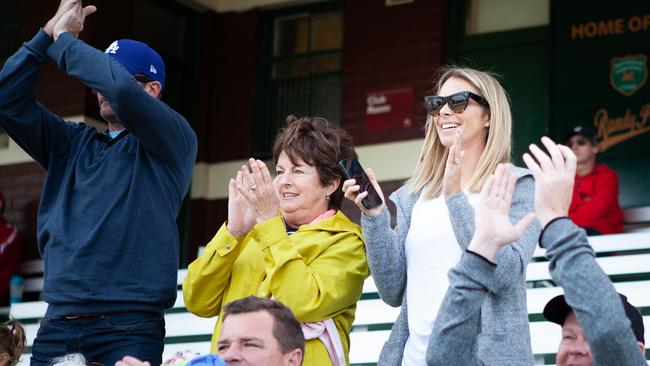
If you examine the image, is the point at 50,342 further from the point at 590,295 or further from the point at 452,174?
the point at 590,295

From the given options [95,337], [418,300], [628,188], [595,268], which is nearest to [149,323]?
[95,337]

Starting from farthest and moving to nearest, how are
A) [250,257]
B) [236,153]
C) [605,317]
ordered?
1. [236,153]
2. [250,257]
3. [605,317]

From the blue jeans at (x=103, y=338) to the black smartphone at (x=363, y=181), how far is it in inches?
35.5

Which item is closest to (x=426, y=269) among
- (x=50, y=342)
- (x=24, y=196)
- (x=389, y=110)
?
(x=50, y=342)

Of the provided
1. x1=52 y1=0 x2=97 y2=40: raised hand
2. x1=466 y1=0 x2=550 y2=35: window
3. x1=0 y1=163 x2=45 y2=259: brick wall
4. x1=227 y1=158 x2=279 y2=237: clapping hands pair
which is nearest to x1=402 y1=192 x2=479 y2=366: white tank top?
x1=227 y1=158 x2=279 y2=237: clapping hands pair

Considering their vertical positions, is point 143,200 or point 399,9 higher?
point 399,9

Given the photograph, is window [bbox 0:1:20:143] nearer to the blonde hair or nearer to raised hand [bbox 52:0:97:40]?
raised hand [bbox 52:0:97:40]

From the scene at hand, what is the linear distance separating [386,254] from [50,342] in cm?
128

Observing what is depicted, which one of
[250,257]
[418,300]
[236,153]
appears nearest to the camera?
[418,300]

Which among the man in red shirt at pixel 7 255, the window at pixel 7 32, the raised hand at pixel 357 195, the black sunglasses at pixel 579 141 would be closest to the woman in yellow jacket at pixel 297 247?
the raised hand at pixel 357 195

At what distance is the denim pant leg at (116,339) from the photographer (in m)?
4.50

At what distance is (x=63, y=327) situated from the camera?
458cm

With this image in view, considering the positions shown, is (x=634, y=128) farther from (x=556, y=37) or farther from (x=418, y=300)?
(x=418, y=300)

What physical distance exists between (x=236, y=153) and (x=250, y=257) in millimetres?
6900
